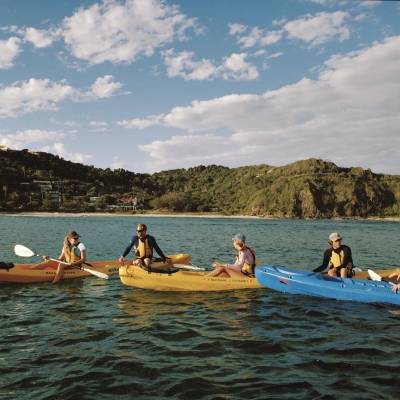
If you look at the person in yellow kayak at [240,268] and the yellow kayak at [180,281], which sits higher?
the person in yellow kayak at [240,268]

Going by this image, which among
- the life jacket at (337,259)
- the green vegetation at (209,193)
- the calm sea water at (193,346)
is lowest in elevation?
the calm sea water at (193,346)

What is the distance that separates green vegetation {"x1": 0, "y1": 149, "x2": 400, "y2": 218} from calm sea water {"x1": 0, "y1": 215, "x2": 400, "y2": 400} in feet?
337

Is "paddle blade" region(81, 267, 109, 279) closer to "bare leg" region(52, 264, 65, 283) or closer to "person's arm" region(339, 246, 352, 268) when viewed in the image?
"bare leg" region(52, 264, 65, 283)

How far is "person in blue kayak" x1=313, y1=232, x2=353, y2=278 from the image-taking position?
35.6 ft

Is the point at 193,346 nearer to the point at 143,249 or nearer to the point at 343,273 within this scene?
the point at 143,249

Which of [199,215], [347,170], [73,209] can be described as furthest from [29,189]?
[347,170]

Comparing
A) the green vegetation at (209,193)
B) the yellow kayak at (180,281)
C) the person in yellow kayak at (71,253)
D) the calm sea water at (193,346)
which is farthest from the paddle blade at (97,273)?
the green vegetation at (209,193)

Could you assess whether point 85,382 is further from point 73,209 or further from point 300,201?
point 300,201

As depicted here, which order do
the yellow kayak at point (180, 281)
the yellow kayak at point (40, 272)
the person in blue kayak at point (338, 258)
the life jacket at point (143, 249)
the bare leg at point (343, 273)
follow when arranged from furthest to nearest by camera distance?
the life jacket at point (143, 249), the yellow kayak at point (40, 272), the yellow kayak at point (180, 281), the bare leg at point (343, 273), the person in blue kayak at point (338, 258)

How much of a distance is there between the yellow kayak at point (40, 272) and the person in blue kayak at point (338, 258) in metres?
7.05

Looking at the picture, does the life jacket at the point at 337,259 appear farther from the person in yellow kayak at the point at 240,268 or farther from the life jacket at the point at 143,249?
the life jacket at the point at 143,249

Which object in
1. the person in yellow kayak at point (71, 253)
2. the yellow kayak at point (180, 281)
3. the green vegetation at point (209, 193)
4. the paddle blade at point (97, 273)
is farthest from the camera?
the green vegetation at point (209, 193)

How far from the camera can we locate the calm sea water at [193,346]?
5445 mm

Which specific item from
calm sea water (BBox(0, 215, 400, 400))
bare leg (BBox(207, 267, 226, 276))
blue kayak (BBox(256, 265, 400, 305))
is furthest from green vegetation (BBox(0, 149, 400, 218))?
blue kayak (BBox(256, 265, 400, 305))
